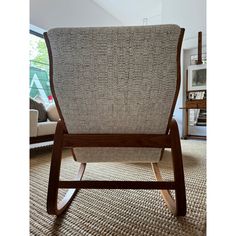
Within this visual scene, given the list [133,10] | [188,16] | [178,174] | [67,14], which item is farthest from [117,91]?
[133,10]

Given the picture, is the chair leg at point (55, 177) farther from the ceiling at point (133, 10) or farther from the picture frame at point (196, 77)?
the ceiling at point (133, 10)

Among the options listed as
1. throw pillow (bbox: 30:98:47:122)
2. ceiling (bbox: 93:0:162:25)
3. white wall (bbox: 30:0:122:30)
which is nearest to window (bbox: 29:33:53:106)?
white wall (bbox: 30:0:122:30)

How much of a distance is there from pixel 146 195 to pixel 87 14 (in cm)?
355

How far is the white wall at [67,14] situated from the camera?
286 cm

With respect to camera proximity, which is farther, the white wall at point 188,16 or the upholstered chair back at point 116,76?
the white wall at point 188,16

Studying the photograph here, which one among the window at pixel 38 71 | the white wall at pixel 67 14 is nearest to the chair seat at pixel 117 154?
the window at pixel 38 71

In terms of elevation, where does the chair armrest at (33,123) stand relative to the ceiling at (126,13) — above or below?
below

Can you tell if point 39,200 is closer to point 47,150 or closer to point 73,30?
point 73,30

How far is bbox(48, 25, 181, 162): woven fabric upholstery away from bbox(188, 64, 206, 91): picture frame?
327 centimetres

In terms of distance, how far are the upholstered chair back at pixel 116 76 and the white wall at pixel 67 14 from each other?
252 centimetres

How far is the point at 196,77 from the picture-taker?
3.83 meters

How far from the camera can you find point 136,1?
3.70 meters

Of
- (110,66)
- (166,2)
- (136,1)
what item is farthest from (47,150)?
(166,2)
